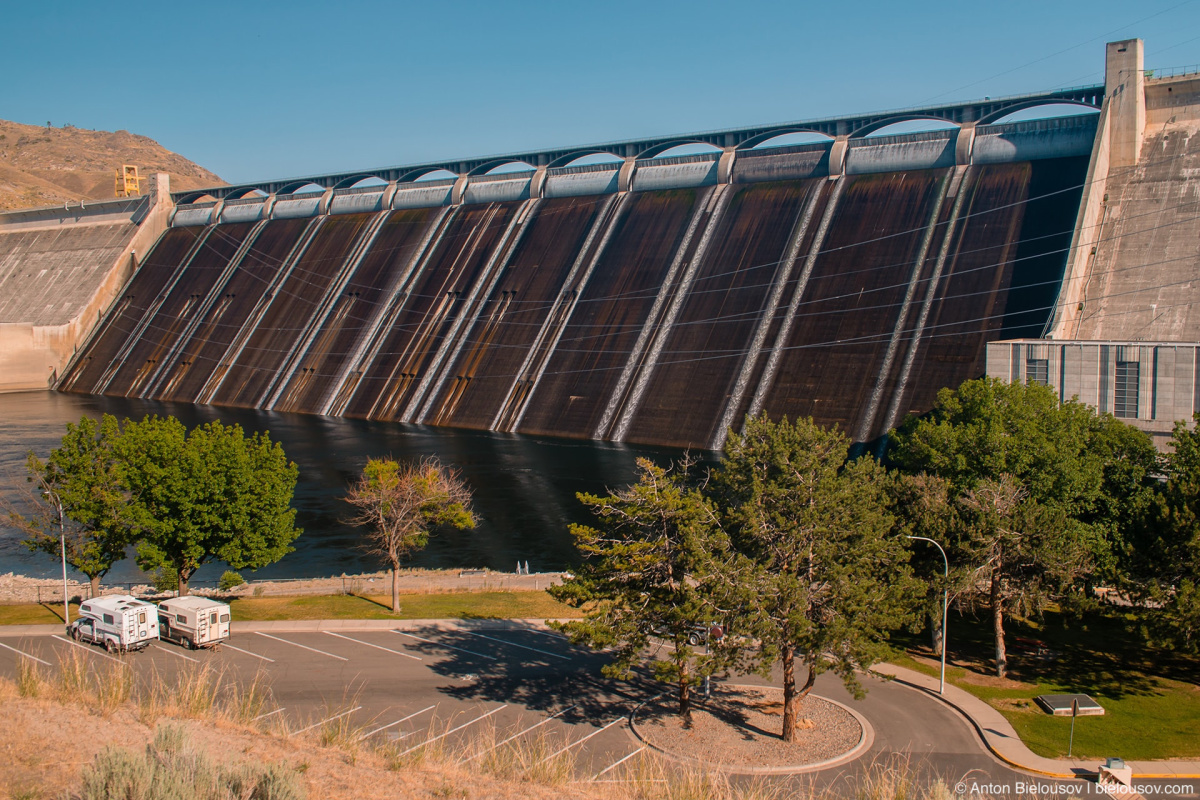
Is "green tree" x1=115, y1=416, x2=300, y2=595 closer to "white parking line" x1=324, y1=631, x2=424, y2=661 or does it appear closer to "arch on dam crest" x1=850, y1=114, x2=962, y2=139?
"white parking line" x1=324, y1=631, x2=424, y2=661

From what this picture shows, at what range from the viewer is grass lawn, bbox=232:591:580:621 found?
30.6 meters

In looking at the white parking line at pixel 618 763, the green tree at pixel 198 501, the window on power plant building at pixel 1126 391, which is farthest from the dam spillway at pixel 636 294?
the white parking line at pixel 618 763

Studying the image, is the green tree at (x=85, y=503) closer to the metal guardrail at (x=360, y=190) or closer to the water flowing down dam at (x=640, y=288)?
the water flowing down dam at (x=640, y=288)

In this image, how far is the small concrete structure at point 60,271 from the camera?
9162cm

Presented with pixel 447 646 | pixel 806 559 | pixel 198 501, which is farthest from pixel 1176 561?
pixel 198 501

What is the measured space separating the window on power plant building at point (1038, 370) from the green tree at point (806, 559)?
64.4 feet

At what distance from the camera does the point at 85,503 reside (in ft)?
102

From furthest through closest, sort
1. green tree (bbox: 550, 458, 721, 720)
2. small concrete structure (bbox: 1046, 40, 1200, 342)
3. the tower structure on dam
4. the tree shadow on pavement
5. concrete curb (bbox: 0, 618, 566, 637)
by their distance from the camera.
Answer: the tower structure on dam
small concrete structure (bbox: 1046, 40, 1200, 342)
concrete curb (bbox: 0, 618, 566, 637)
the tree shadow on pavement
green tree (bbox: 550, 458, 721, 720)

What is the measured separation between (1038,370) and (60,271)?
333 feet

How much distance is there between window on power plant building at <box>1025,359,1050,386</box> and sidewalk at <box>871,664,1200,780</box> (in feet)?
63.3

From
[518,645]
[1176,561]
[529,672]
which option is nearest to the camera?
[1176,561]

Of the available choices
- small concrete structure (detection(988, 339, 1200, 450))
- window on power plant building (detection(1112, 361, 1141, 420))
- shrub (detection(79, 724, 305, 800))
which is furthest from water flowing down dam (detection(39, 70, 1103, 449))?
shrub (detection(79, 724, 305, 800))

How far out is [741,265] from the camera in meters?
63.3

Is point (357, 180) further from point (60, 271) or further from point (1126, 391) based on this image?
point (1126, 391)
